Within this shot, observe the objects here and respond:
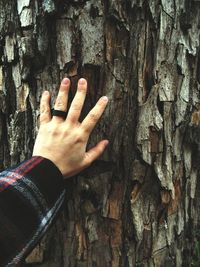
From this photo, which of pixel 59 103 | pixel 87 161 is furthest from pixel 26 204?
pixel 59 103

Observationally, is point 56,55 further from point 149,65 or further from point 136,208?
point 136,208

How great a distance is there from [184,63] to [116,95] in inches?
13.7

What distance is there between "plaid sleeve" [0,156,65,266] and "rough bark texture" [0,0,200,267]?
0.56 ft

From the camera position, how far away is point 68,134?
1.39 metres

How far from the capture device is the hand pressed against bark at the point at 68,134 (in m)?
1.39

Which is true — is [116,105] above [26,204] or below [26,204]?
above

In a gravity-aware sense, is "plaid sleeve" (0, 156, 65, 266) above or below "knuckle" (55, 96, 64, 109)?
below

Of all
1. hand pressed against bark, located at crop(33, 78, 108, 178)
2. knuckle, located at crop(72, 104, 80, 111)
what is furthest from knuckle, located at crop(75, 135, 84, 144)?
knuckle, located at crop(72, 104, 80, 111)

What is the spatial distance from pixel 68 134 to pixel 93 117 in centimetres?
12

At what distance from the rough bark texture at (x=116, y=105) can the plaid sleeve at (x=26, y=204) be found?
17 cm

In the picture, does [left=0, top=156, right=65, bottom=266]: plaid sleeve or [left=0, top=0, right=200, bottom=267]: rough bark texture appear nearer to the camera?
[left=0, top=156, right=65, bottom=266]: plaid sleeve

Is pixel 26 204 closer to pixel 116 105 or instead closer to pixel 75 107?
pixel 75 107

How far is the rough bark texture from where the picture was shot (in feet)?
4.67

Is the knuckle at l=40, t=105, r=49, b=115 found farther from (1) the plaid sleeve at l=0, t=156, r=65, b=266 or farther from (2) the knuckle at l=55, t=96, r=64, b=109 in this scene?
(1) the plaid sleeve at l=0, t=156, r=65, b=266
